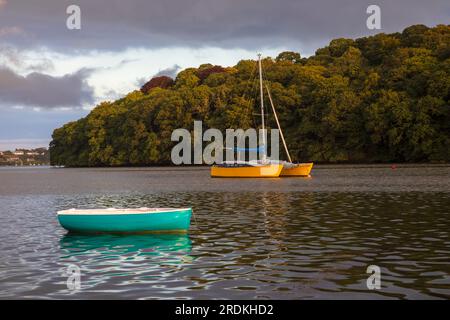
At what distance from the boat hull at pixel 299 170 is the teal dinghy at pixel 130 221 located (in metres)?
54.6

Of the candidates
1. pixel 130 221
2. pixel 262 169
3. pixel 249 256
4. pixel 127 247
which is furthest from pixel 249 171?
pixel 249 256

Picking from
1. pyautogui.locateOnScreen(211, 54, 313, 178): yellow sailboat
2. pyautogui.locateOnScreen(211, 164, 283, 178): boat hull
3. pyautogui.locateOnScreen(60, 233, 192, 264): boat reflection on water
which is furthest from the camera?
pyautogui.locateOnScreen(211, 54, 313, 178): yellow sailboat

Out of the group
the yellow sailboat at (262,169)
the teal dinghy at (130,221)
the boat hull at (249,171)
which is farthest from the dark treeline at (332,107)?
the teal dinghy at (130,221)

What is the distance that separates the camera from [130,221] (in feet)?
80.1

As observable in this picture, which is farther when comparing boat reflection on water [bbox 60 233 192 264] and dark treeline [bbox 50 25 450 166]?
dark treeline [bbox 50 25 450 166]

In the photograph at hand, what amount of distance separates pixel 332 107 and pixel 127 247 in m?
100

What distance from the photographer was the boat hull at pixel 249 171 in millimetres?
77312

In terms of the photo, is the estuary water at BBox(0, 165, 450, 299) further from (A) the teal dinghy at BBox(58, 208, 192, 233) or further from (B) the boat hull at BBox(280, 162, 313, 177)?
(B) the boat hull at BBox(280, 162, 313, 177)

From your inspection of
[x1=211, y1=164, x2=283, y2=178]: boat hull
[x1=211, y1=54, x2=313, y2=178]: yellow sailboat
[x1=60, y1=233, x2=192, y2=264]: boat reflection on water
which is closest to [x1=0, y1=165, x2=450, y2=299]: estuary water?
[x1=60, y1=233, x2=192, y2=264]: boat reflection on water

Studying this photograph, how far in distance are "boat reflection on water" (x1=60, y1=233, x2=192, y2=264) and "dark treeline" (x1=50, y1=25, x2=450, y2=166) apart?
88.5 m

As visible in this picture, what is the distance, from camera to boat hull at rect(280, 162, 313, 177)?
257 feet

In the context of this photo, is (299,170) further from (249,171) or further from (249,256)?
(249,256)

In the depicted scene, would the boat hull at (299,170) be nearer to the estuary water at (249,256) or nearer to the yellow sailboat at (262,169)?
the yellow sailboat at (262,169)
